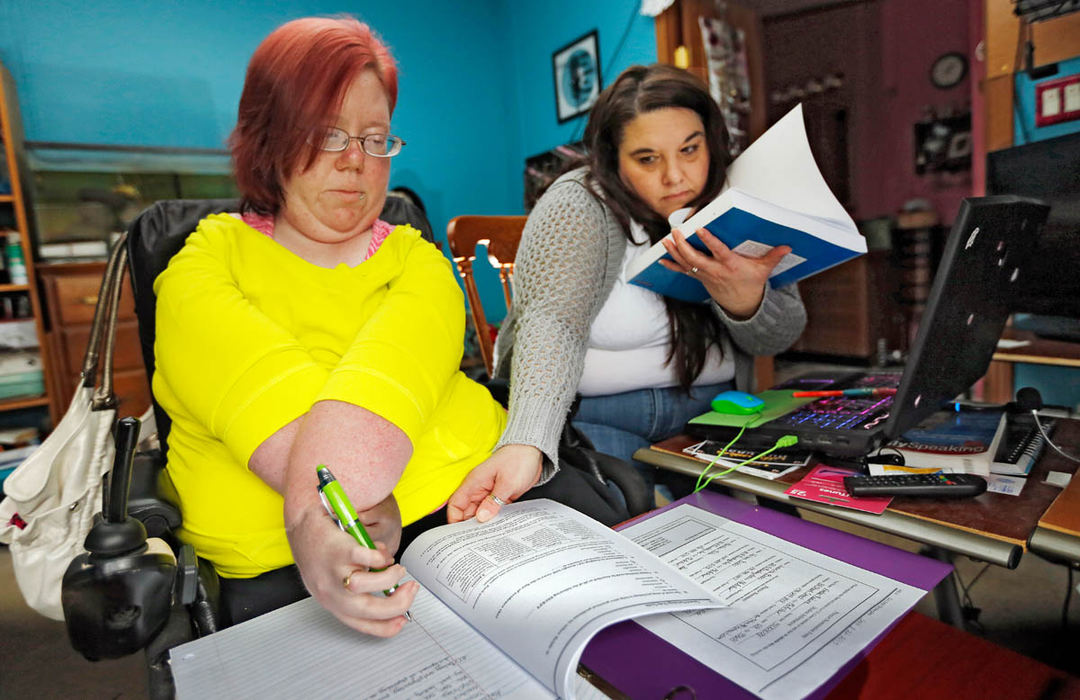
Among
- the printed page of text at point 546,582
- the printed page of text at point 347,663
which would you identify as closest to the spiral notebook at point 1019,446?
the printed page of text at point 546,582

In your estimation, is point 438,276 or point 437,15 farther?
point 437,15

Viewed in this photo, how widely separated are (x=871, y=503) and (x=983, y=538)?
0.10 m

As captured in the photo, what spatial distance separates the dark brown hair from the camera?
108 cm

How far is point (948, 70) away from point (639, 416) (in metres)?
4.34

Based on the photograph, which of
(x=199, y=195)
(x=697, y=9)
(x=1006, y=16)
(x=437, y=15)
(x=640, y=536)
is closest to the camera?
(x=640, y=536)

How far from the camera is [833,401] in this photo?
36.6 inches

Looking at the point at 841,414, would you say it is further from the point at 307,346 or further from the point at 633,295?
the point at 307,346

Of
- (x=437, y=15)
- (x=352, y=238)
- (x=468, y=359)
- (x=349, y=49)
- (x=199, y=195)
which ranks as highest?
(x=437, y=15)

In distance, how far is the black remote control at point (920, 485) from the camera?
629mm

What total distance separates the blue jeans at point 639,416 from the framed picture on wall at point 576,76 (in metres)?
2.44

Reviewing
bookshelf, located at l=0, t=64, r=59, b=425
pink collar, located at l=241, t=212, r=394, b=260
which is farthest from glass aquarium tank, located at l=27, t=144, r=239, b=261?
pink collar, located at l=241, t=212, r=394, b=260

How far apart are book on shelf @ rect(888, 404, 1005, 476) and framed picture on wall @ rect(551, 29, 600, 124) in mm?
2719

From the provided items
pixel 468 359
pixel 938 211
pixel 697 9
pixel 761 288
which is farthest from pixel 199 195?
pixel 938 211

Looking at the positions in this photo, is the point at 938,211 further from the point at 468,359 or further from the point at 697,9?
the point at 468,359
